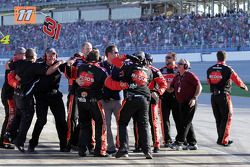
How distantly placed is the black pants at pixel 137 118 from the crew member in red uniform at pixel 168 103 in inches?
51.4

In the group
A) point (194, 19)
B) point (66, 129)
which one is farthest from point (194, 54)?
point (66, 129)

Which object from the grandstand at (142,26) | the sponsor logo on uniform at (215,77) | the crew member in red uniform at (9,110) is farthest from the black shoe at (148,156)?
the grandstand at (142,26)

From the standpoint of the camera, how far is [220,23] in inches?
1096

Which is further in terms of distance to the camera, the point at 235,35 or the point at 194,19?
the point at 194,19

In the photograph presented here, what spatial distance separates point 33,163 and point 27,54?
Result: 1927 mm

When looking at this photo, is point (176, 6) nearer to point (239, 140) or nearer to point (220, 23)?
point (220, 23)

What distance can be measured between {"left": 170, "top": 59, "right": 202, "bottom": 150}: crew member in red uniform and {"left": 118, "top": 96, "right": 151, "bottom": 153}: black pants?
1.21m

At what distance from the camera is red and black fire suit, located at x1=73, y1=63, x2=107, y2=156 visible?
7.90m

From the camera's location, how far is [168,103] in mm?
9227

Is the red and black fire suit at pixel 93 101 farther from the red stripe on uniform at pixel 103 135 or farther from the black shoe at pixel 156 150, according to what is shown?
the black shoe at pixel 156 150

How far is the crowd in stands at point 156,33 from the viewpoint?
2655cm

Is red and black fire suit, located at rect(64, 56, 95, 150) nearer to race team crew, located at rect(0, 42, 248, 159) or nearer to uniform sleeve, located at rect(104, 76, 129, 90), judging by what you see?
race team crew, located at rect(0, 42, 248, 159)

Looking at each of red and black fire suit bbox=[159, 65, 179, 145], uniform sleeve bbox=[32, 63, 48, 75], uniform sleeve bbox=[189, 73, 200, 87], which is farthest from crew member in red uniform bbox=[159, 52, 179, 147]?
uniform sleeve bbox=[32, 63, 48, 75]

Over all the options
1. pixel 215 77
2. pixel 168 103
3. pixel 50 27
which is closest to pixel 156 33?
pixel 50 27
